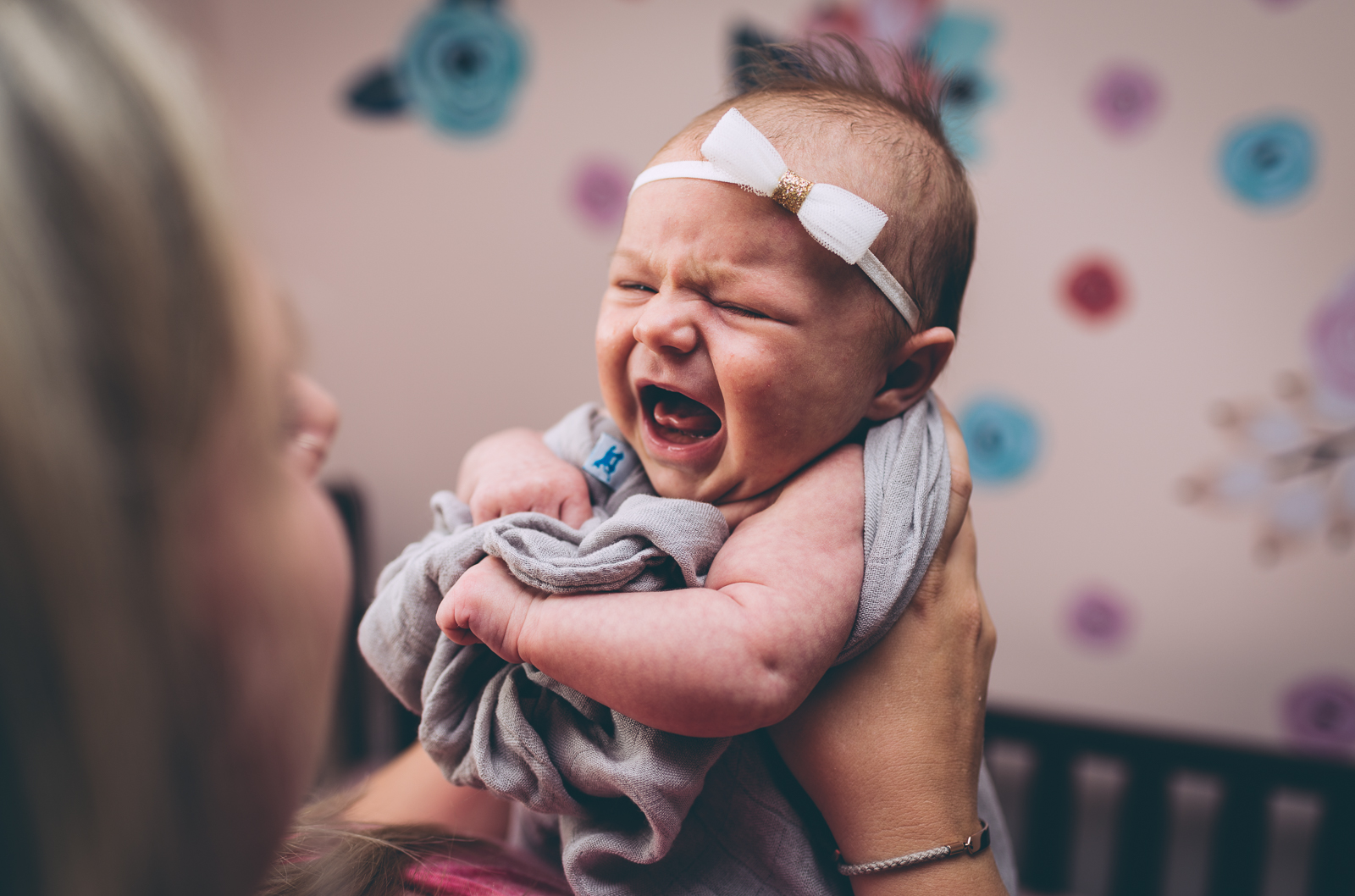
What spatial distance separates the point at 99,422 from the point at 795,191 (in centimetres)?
48

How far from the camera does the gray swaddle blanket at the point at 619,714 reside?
54 cm

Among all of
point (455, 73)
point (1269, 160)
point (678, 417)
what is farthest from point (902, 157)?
point (455, 73)

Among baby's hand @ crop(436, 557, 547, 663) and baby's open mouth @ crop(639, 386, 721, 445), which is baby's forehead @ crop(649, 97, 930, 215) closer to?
baby's open mouth @ crop(639, 386, 721, 445)

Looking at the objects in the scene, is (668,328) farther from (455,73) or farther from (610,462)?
(455,73)

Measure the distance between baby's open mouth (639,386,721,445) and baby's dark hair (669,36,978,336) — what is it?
0.18m

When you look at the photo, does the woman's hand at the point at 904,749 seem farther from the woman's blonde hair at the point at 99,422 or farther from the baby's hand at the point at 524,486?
the woman's blonde hair at the point at 99,422

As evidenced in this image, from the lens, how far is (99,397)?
28cm

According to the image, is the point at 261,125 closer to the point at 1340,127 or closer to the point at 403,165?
the point at 403,165

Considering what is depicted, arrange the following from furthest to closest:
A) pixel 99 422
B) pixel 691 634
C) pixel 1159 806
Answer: pixel 1159 806 → pixel 691 634 → pixel 99 422

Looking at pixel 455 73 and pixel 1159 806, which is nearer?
pixel 1159 806

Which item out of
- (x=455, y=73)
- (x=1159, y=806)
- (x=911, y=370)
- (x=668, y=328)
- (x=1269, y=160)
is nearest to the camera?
(x=668, y=328)

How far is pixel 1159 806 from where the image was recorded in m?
1.46

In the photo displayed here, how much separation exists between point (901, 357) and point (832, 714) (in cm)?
31

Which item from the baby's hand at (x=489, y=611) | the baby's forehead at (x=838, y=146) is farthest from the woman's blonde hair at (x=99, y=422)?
the baby's forehead at (x=838, y=146)
